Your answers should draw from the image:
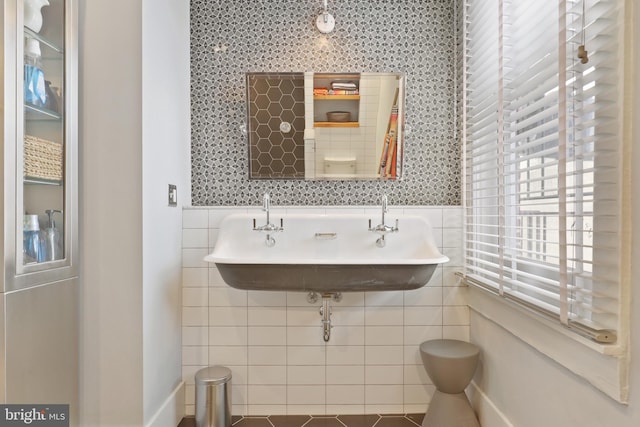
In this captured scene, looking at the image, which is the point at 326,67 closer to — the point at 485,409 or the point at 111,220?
the point at 111,220

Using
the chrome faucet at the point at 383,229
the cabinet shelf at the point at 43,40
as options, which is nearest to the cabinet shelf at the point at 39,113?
the cabinet shelf at the point at 43,40

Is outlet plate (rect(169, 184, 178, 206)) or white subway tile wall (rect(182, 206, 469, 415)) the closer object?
outlet plate (rect(169, 184, 178, 206))

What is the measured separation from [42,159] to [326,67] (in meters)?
1.38

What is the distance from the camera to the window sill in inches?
38.6

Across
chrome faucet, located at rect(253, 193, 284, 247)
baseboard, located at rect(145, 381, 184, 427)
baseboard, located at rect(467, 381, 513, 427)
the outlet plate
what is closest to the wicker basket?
the outlet plate

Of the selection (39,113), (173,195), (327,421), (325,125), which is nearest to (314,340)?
(327,421)

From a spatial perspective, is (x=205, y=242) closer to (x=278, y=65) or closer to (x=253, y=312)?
(x=253, y=312)

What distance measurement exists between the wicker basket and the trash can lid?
1094mm

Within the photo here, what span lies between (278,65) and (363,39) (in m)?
0.48

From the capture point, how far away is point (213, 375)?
195 centimetres

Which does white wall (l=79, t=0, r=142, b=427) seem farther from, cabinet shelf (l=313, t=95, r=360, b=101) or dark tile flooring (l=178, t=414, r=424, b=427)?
cabinet shelf (l=313, t=95, r=360, b=101)

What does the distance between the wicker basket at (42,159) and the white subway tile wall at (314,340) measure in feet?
2.29

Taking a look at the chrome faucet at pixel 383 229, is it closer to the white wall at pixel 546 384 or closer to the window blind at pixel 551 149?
the window blind at pixel 551 149

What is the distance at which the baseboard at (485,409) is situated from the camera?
1.67 meters
